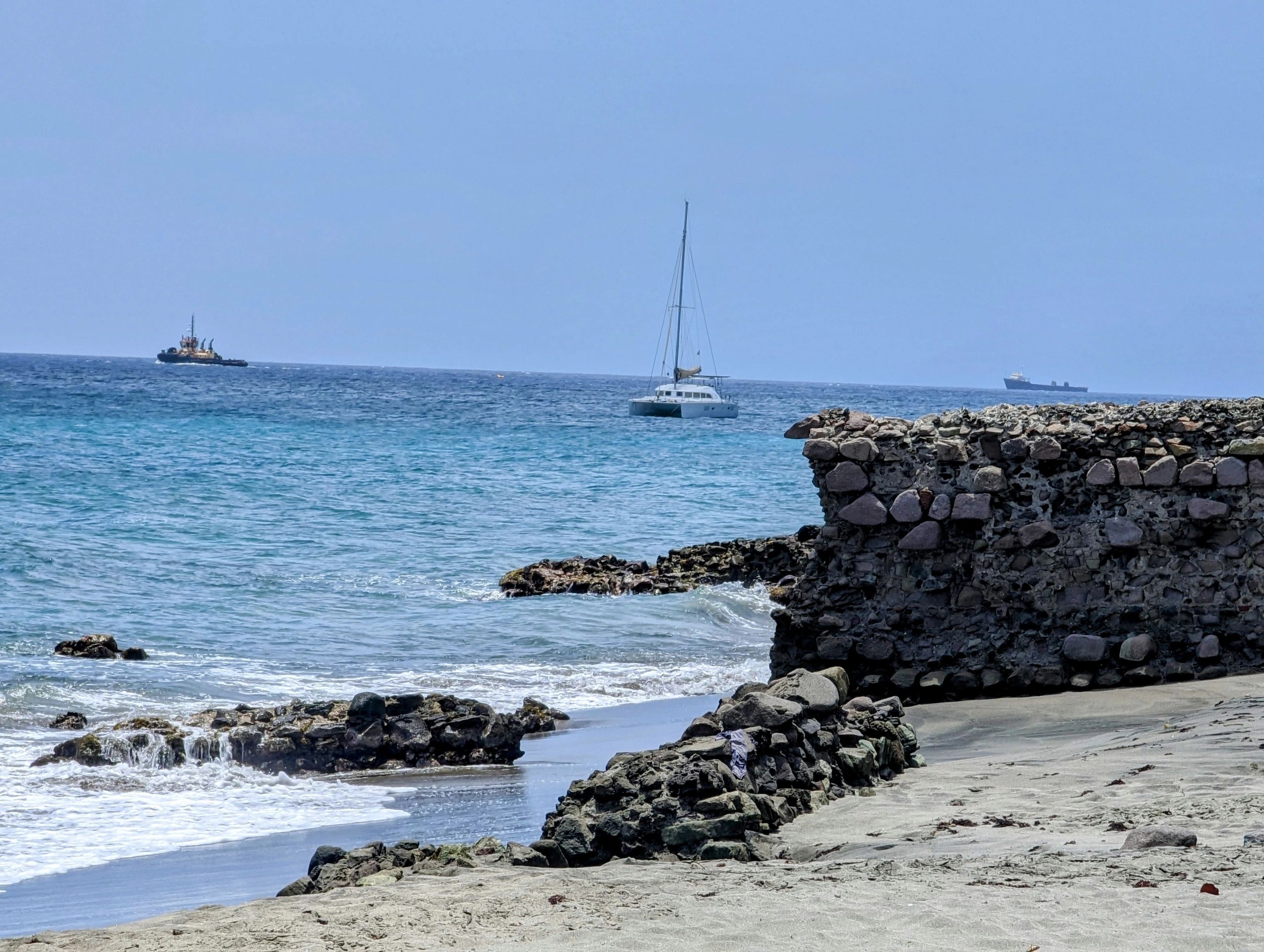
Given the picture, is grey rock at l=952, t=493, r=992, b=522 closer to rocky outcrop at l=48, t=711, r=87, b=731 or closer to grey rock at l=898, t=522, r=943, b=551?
grey rock at l=898, t=522, r=943, b=551

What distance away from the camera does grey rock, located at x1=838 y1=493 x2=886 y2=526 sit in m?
10.7

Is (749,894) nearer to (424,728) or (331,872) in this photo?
(331,872)

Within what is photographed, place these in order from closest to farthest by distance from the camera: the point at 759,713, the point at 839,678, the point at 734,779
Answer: the point at 734,779 < the point at 759,713 < the point at 839,678

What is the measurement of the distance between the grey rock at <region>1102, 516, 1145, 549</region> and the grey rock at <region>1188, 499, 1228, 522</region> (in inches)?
17.1

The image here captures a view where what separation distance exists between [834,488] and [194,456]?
2765 cm

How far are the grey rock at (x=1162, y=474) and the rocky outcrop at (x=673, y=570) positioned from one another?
9.47 metres

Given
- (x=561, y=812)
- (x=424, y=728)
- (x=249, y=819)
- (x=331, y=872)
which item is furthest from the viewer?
(x=424, y=728)

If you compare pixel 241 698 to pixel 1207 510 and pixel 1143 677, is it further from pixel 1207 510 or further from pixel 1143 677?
pixel 1207 510

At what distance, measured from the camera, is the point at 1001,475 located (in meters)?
10.5

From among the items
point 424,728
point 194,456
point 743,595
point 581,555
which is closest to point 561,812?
point 424,728

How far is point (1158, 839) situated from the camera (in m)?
5.73

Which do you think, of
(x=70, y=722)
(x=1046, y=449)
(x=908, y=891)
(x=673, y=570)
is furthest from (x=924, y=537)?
(x=673, y=570)

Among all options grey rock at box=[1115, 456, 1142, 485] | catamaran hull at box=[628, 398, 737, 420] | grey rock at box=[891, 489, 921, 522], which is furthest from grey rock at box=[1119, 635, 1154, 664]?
catamaran hull at box=[628, 398, 737, 420]

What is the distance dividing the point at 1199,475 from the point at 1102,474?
2.46 ft
